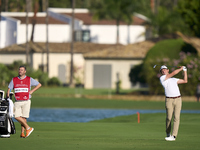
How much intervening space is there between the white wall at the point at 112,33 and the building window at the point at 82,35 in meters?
0.80

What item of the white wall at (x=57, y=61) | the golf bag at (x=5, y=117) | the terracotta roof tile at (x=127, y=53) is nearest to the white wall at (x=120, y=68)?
the terracotta roof tile at (x=127, y=53)

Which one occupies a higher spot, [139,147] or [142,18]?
[142,18]

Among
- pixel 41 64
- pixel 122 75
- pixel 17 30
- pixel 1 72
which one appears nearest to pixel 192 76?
pixel 122 75

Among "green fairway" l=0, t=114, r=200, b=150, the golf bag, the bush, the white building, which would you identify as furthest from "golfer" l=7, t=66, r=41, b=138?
the white building

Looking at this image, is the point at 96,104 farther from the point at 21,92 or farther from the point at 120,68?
the point at 21,92

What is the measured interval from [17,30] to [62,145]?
72215 millimetres

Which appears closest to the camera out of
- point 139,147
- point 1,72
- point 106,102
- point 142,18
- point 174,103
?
point 139,147

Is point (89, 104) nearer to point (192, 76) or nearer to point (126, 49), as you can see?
point (192, 76)

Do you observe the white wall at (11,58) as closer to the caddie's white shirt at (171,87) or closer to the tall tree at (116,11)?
the tall tree at (116,11)

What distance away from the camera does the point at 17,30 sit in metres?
86.9

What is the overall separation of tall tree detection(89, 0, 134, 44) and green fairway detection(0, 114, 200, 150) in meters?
60.7

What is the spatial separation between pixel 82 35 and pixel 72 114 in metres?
52.0

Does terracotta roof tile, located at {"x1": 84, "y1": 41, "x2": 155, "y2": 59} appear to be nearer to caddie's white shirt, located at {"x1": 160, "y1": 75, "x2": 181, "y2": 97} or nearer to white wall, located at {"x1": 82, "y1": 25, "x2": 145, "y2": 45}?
white wall, located at {"x1": 82, "y1": 25, "x2": 145, "y2": 45}

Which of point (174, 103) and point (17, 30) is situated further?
point (17, 30)
